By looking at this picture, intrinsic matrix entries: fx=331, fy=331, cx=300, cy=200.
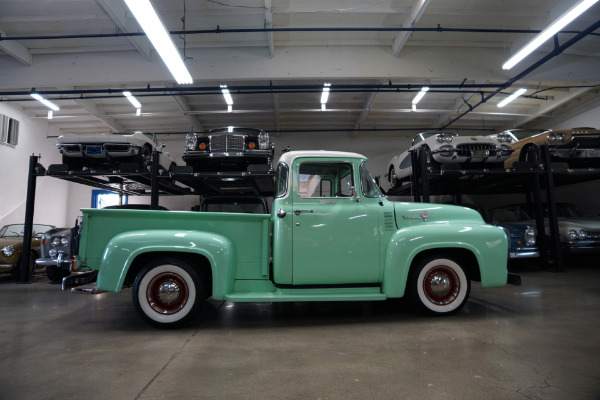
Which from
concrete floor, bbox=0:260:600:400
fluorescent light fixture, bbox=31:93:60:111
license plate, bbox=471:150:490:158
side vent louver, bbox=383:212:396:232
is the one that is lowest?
concrete floor, bbox=0:260:600:400

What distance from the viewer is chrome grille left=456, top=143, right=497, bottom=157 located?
7273 mm

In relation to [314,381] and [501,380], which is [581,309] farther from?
[314,381]

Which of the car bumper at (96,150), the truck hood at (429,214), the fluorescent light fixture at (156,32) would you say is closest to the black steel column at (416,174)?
the truck hood at (429,214)

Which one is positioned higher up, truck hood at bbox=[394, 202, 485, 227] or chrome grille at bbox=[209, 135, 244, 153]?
chrome grille at bbox=[209, 135, 244, 153]

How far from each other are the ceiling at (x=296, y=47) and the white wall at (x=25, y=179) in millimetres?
1258

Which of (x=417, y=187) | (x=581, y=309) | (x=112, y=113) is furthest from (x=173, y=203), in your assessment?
(x=581, y=309)

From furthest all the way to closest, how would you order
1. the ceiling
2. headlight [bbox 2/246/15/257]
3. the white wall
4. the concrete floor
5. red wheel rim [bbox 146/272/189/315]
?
the white wall < headlight [bbox 2/246/15/257] < the ceiling < red wheel rim [bbox 146/272/189/315] < the concrete floor

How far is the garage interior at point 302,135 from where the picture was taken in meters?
2.38

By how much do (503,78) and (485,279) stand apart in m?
7.17

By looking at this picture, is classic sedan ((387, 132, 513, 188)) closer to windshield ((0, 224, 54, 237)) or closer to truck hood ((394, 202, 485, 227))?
truck hood ((394, 202, 485, 227))

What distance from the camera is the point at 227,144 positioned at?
6812mm

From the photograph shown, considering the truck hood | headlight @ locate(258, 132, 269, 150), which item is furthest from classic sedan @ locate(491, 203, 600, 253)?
headlight @ locate(258, 132, 269, 150)

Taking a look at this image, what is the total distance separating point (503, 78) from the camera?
864 centimetres

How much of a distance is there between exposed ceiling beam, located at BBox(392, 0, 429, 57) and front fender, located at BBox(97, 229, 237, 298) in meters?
6.05
